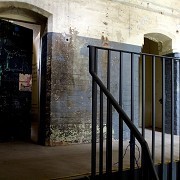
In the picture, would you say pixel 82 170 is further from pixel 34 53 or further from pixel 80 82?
pixel 34 53

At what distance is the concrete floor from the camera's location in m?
2.17

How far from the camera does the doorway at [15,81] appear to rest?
4.04 m

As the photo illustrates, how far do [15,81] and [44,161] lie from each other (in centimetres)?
194

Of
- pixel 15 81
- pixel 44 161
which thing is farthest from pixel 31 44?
pixel 44 161

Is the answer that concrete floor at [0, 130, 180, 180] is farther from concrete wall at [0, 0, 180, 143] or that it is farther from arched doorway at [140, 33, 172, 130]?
arched doorway at [140, 33, 172, 130]

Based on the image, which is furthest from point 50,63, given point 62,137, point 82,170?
point 82,170

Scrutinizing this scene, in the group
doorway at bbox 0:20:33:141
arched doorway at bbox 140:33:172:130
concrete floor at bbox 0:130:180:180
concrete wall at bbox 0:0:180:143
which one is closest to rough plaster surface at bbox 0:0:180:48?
concrete wall at bbox 0:0:180:143

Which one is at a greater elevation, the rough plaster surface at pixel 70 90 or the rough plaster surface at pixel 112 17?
the rough plaster surface at pixel 112 17

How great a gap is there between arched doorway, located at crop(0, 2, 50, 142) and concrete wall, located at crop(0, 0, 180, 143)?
0.03 metres

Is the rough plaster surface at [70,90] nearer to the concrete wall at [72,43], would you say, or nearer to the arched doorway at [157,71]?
the concrete wall at [72,43]

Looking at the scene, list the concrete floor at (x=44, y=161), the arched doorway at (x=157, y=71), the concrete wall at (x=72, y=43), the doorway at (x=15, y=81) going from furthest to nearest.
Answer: the arched doorway at (x=157, y=71) < the doorway at (x=15, y=81) < the concrete wall at (x=72, y=43) < the concrete floor at (x=44, y=161)

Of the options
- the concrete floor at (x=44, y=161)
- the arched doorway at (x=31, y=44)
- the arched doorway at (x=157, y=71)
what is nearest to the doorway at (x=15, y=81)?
the arched doorway at (x=31, y=44)

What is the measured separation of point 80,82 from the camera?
3.97 meters

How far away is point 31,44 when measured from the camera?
14.4 feet
